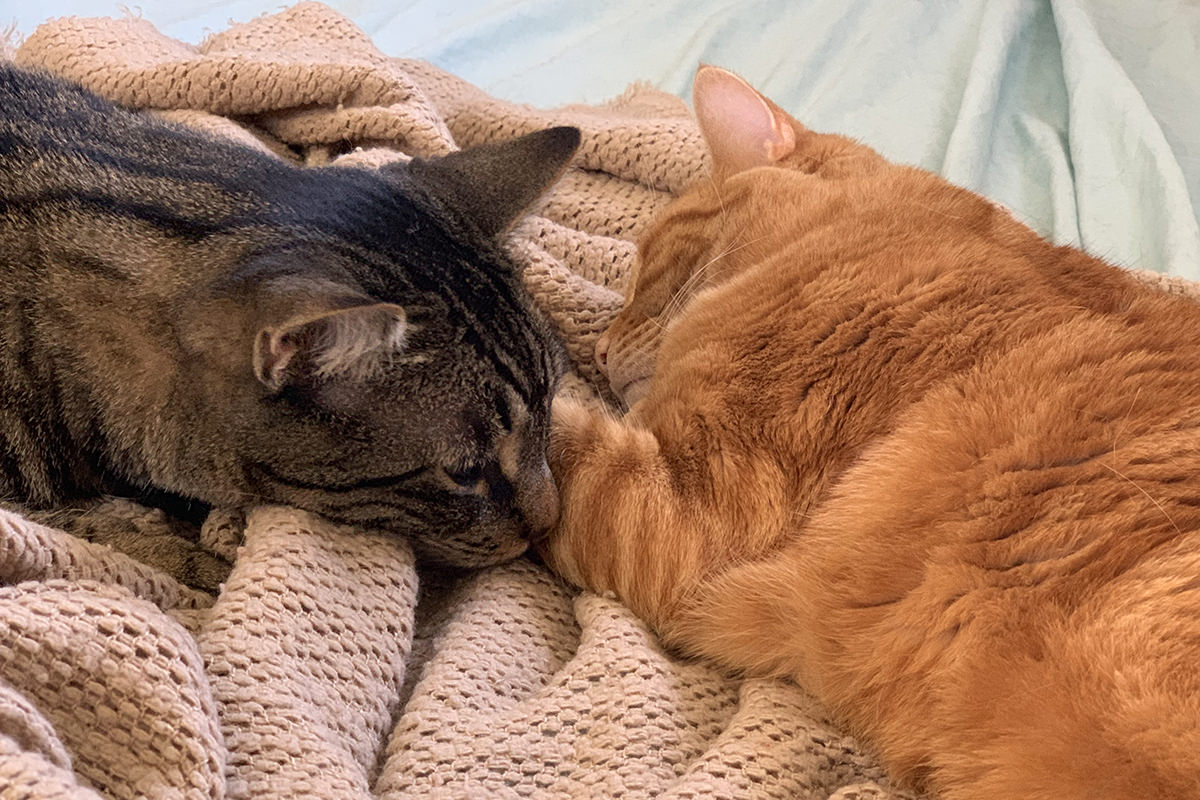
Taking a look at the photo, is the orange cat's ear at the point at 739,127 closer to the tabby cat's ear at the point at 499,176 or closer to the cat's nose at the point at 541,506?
the tabby cat's ear at the point at 499,176

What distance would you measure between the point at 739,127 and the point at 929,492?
3.03 feet

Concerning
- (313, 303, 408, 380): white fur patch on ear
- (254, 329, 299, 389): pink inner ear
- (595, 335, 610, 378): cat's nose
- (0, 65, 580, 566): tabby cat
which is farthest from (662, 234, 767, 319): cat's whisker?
(254, 329, 299, 389): pink inner ear

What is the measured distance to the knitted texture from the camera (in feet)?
2.75

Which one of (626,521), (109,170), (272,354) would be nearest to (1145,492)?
(626,521)

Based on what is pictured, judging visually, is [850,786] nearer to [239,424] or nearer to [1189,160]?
[239,424]

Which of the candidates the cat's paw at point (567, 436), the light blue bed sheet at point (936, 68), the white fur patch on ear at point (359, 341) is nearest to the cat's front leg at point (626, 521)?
the cat's paw at point (567, 436)

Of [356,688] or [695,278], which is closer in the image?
[356,688]

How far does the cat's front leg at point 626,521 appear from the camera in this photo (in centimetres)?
130

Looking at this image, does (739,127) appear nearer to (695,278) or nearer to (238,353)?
(695,278)

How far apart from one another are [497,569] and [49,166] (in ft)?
2.53

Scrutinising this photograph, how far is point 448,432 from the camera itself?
1.17 meters

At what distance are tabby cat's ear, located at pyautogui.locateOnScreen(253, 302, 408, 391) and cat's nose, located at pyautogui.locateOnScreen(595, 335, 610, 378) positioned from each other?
618 millimetres

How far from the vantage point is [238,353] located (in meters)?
1.11

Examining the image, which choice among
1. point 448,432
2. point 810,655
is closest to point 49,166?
point 448,432
